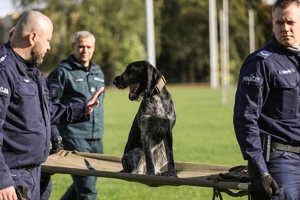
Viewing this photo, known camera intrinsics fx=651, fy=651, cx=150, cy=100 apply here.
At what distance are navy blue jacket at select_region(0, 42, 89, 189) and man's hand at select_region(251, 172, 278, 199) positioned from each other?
5.40ft

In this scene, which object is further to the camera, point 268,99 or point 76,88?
point 76,88

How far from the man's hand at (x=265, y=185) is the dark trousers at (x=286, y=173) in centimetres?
12

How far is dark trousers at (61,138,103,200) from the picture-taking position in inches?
335

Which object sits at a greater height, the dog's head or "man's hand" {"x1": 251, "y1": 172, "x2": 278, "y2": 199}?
the dog's head

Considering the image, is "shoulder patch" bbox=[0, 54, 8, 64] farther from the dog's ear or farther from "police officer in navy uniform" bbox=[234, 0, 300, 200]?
the dog's ear

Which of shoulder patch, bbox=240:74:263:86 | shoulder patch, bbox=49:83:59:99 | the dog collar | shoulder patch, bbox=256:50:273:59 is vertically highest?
shoulder patch, bbox=256:50:273:59

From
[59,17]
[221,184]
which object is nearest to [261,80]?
[221,184]

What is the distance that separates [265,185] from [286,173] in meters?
0.28

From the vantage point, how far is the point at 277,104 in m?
4.66

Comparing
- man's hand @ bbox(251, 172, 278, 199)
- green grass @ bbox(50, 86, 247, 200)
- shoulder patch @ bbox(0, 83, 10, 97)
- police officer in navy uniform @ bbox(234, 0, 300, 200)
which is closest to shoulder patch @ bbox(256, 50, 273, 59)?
police officer in navy uniform @ bbox(234, 0, 300, 200)

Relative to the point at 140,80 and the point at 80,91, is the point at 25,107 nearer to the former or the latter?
the point at 140,80

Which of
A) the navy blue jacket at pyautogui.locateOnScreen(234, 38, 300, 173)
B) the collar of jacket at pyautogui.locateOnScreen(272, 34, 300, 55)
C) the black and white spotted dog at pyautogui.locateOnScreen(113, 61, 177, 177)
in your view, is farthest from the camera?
the black and white spotted dog at pyautogui.locateOnScreen(113, 61, 177, 177)

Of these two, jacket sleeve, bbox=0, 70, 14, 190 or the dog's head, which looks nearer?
jacket sleeve, bbox=0, 70, 14, 190

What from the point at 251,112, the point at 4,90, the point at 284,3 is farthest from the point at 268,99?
the point at 4,90
